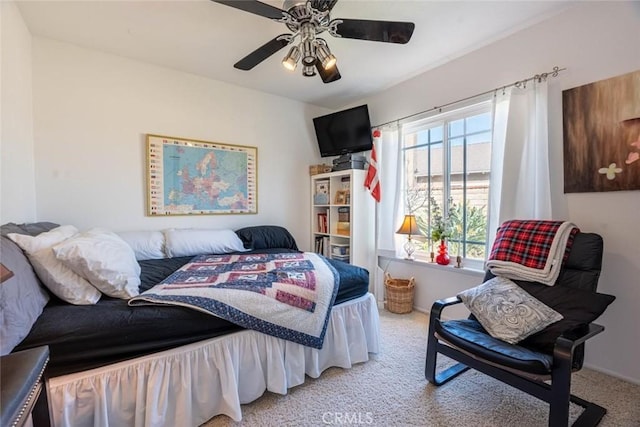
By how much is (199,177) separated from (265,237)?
3.23 ft

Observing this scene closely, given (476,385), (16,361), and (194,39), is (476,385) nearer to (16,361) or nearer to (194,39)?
(16,361)

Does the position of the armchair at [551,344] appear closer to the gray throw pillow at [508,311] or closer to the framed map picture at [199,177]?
the gray throw pillow at [508,311]

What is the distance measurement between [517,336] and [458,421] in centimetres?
59

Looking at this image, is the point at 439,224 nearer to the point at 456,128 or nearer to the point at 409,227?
the point at 409,227

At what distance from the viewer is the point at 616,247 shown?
6.43 feet

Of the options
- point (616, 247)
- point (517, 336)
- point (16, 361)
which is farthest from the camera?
point (616, 247)

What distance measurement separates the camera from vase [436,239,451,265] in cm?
290

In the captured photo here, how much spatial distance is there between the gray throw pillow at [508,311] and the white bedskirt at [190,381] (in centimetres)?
95

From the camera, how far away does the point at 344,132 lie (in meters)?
3.75

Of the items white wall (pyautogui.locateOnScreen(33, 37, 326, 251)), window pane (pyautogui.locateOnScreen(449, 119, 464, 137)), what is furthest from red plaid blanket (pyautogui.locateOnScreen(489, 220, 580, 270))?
white wall (pyautogui.locateOnScreen(33, 37, 326, 251))

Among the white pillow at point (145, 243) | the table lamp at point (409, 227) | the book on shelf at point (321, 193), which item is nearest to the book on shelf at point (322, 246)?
the book on shelf at point (321, 193)

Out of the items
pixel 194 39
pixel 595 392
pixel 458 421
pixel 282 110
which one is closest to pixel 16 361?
pixel 458 421

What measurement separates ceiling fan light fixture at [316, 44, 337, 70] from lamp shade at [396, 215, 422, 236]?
5.96ft

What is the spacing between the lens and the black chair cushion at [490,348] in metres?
1.43
